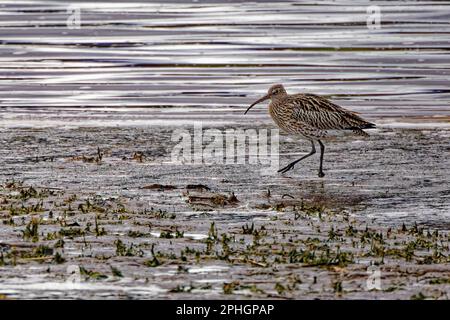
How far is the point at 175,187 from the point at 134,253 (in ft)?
12.5

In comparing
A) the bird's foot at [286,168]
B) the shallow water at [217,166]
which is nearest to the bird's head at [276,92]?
the shallow water at [217,166]

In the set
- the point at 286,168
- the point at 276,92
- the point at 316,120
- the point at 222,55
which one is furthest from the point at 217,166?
the point at 222,55

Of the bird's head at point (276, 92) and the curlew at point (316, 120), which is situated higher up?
the bird's head at point (276, 92)

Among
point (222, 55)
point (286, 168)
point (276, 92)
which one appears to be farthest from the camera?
point (222, 55)

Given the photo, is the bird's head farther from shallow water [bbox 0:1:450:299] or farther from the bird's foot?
the bird's foot

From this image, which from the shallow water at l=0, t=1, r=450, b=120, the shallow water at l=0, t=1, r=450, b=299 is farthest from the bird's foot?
the shallow water at l=0, t=1, r=450, b=120

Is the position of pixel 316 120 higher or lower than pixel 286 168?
higher

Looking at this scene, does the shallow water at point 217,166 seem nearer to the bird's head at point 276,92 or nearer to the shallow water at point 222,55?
the shallow water at point 222,55

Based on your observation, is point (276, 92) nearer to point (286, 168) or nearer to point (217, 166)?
point (217, 166)

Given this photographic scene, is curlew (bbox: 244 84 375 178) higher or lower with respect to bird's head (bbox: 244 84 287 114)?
lower
